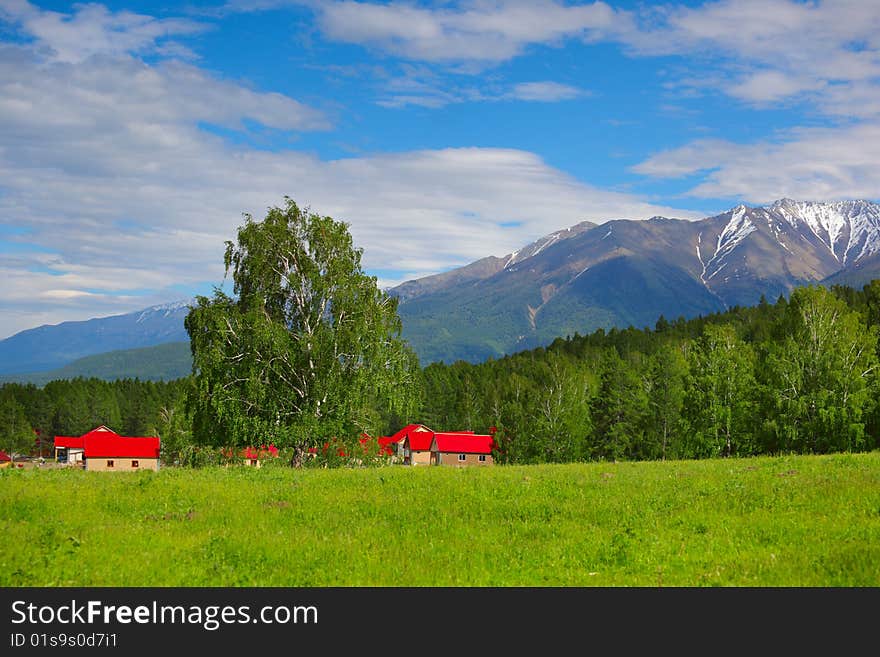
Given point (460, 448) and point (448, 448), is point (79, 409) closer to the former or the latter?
point (448, 448)

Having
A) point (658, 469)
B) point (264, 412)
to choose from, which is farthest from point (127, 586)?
point (264, 412)

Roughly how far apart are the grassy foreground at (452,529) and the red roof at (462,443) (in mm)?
99030

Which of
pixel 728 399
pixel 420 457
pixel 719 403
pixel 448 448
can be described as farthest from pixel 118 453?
pixel 728 399

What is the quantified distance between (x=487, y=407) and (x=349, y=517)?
452 ft

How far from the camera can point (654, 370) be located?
7994 centimetres

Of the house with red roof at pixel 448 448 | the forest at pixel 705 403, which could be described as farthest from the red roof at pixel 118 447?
the house with red roof at pixel 448 448

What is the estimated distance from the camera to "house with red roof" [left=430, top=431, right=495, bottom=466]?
12375 cm

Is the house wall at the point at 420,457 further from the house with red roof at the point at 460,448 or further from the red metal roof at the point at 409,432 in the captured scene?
the house with red roof at the point at 460,448

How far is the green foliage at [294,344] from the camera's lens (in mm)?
37969

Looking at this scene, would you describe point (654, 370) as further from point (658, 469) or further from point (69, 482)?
point (69, 482)

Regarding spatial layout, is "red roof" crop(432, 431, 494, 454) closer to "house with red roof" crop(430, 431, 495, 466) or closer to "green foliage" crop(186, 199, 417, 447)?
"house with red roof" crop(430, 431, 495, 466)

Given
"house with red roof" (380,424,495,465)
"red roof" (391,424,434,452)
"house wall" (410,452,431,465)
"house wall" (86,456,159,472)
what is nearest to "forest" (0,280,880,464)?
"house with red roof" (380,424,495,465)

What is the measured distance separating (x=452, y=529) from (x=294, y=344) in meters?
22.7
